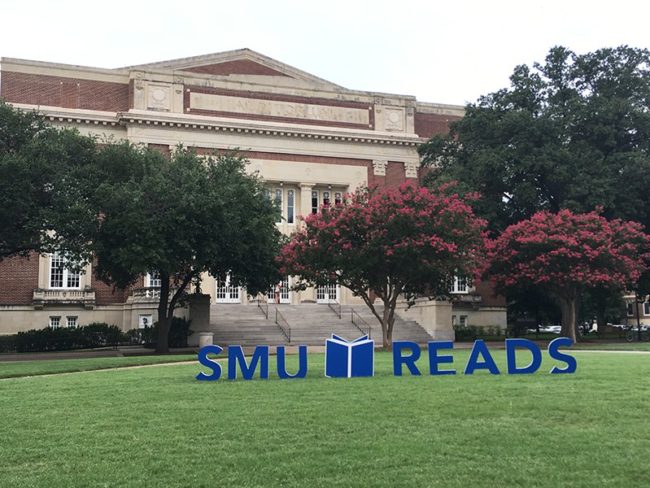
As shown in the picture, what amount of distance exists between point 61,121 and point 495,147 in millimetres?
26095

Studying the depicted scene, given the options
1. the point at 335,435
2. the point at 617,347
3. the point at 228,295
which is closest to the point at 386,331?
the point at 617,347

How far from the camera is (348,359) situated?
1491 centimetres

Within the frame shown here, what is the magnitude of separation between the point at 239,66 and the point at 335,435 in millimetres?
43642

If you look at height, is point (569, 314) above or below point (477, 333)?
above

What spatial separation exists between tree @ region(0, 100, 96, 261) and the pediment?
20.4m

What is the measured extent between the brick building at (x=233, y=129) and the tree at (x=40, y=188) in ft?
44.1

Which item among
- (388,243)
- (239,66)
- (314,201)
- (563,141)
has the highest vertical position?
(239,66)

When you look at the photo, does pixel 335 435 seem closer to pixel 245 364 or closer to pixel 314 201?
pixel 245 364

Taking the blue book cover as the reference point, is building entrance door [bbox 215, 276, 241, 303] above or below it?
above

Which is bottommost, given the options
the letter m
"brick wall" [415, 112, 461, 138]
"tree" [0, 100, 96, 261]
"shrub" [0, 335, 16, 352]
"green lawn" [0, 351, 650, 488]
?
"shrub" [0, 335, 16, 352]

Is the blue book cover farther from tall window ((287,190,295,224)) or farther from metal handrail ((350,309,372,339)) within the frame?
tall window ((287,190,295,224))

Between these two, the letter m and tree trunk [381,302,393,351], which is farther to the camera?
tree trunk [381,302,393,351]

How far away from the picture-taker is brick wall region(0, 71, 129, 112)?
4172cm

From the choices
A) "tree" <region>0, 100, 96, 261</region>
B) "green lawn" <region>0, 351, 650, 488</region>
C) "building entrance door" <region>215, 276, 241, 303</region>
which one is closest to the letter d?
→ "green lawn" <region>0, 351, 650, 488</region>
